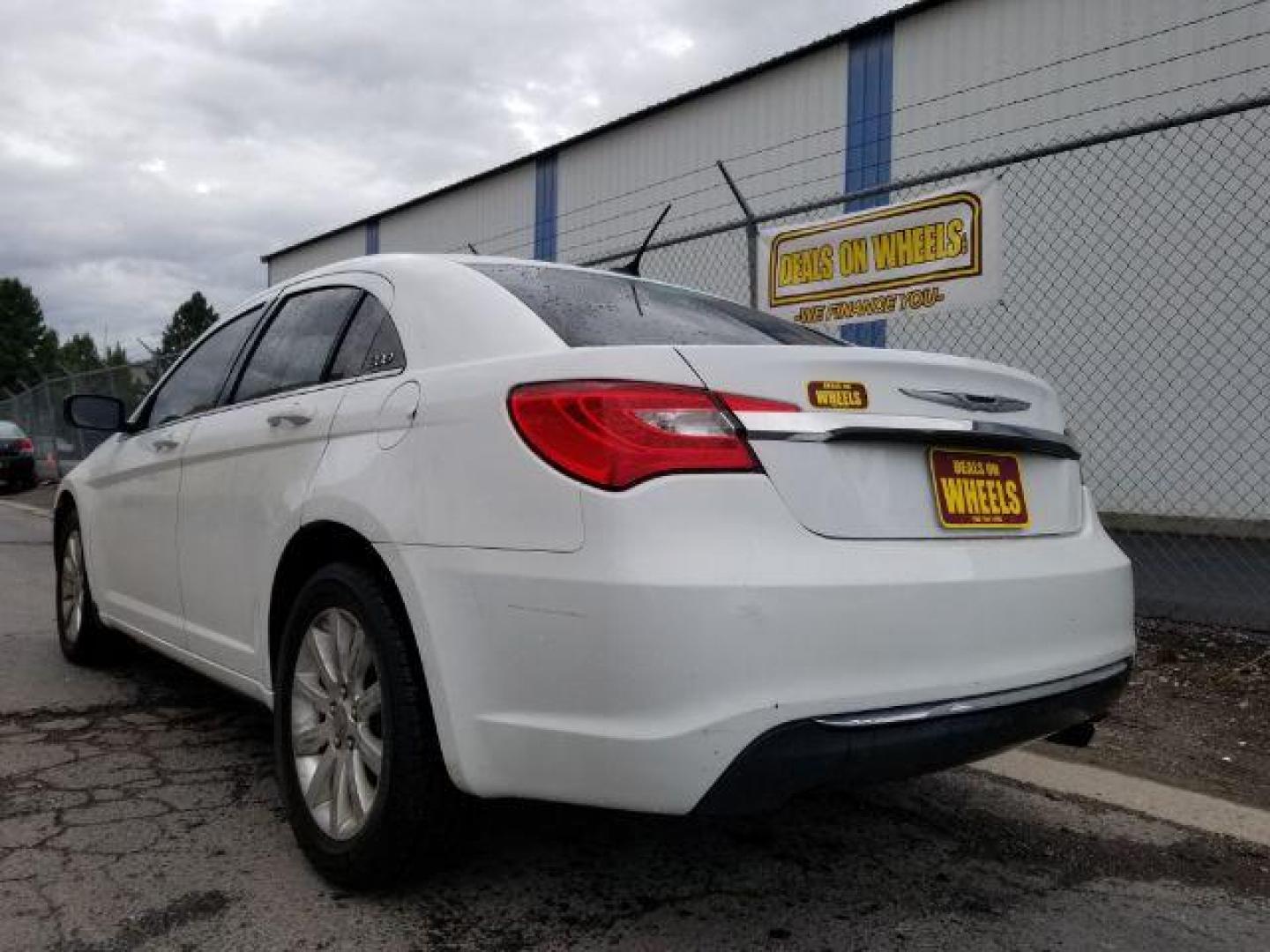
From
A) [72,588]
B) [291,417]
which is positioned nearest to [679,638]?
[291,417]

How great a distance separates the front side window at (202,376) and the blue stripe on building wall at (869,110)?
8817 mm

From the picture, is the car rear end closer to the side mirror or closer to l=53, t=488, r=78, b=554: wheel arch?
the side mirror

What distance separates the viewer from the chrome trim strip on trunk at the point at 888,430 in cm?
207

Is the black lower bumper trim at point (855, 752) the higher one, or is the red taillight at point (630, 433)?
the red taillight at point (630, 433)

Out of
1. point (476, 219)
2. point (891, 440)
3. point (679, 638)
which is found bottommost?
point (679, 638)

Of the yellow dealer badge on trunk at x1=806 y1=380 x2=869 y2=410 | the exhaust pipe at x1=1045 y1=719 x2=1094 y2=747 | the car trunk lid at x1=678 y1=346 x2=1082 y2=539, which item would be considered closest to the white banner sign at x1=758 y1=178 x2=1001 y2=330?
the car trunk lid at x1=678 y1=346 x2=1082 y2=539

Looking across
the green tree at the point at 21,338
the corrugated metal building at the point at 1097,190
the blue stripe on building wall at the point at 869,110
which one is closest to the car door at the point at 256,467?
the corrugated metal building at the point at 1097,190

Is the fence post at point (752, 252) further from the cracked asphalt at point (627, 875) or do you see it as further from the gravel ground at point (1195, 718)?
the cracked asphalt at point (627, 875)

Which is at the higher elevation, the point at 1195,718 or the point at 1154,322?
the point at 1154,322

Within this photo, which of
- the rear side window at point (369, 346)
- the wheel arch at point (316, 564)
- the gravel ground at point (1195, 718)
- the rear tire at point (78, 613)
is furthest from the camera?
the rear tire at point (78, 613)

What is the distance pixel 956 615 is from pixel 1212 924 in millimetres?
1085

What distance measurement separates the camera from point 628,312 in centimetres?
267

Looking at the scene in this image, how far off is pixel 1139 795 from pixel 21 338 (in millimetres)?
106136

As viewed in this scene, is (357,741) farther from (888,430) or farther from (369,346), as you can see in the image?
(888,430)
